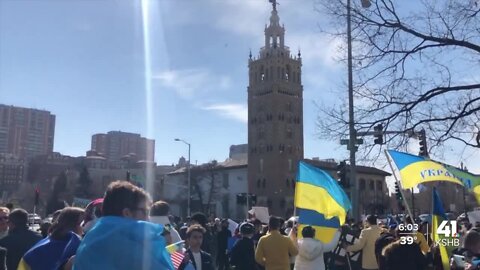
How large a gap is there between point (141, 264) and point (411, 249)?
16.1 feet

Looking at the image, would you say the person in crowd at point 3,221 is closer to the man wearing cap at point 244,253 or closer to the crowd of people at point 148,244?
the crowd of people at point 148,244

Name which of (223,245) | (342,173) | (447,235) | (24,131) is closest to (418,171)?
(447,235)

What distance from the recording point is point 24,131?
147 m

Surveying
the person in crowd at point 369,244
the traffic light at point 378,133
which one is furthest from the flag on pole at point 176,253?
the traffic light at point 378,133

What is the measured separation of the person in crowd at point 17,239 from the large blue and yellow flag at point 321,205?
428 cm

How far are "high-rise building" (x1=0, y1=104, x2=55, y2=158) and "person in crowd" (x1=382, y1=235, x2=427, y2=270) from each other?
148m

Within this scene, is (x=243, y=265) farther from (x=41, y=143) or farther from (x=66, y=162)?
(x=41, y=143)

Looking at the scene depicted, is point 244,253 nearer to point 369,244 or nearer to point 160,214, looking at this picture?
point 369,244

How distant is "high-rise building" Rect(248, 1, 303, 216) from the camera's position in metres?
98.7

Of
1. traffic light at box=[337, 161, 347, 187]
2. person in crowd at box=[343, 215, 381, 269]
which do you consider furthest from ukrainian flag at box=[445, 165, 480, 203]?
traffic light at box=[337, 161, 347, 187]

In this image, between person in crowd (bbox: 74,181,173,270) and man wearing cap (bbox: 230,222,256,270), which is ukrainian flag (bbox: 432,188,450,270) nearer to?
man wearing cap (bbox: 230,222,256,270)

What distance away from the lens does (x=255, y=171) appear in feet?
332

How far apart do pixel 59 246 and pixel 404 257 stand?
4.49m

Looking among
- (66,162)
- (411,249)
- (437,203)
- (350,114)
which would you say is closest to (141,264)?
(411,249)
